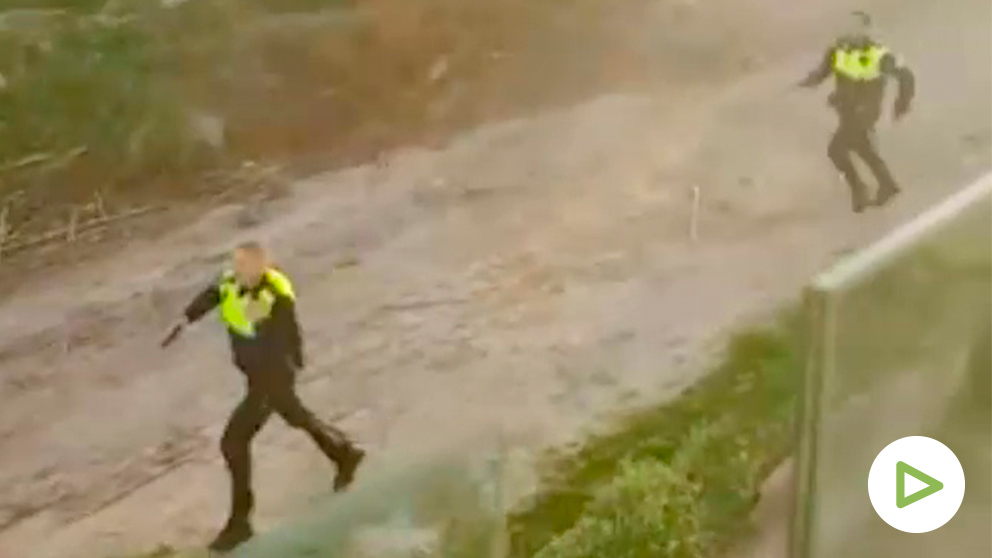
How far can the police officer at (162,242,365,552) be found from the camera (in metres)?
0.92

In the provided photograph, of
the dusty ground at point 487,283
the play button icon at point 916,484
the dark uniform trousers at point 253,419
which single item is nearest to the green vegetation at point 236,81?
the dusty ground at point 487,283

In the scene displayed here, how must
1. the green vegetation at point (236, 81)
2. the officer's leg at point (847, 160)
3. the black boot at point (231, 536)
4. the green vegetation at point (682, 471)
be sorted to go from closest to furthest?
the green vegetation at point (236, 81) → the black boot at point (231, 536) → the green vegetation at point (682, 471) → the officer's leg at point (847, 160)

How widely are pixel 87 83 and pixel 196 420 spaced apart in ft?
0.75

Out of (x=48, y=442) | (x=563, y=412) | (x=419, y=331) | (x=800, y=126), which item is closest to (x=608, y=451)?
(x=563, y=412)

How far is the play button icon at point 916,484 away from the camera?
113cm

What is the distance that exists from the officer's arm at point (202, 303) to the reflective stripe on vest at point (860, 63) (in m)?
0.54

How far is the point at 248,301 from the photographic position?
0.93 metres

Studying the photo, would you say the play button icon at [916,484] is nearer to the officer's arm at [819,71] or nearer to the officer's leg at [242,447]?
the officer's arm at [819,71]

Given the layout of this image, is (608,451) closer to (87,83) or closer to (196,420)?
(196,420)

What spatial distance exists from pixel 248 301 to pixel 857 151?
1.74 feet

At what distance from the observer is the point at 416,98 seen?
3.19 ft

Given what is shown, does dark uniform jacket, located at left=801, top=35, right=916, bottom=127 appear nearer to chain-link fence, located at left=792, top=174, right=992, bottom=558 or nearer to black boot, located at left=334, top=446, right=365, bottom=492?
chain-link fence, located at left=792, top=174, right=992, bottom=558

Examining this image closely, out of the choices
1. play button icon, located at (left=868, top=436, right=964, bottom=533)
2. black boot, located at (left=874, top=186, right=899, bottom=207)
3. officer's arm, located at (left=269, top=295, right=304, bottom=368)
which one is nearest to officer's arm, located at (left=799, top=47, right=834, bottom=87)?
black boot, located at (left=874, top=186, right=899, bottom=207)

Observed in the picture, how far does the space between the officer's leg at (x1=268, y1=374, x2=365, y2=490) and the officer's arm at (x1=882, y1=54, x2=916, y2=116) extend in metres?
0.54
